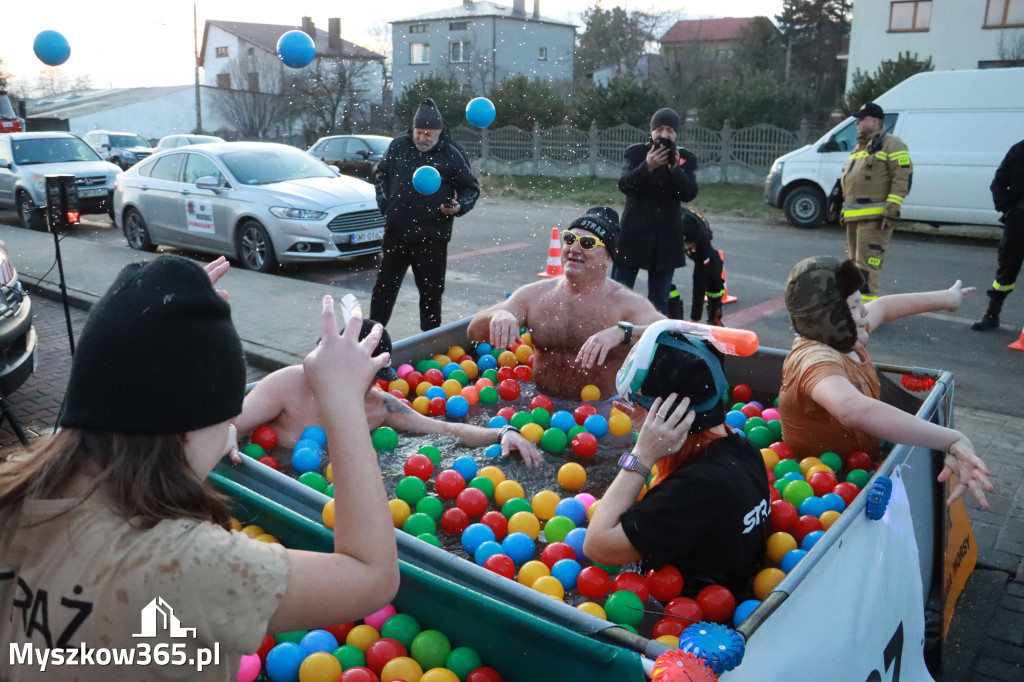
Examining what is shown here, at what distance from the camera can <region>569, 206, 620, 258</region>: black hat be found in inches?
211

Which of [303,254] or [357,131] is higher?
[357,131]

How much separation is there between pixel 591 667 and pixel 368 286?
967 cm

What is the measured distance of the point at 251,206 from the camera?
11.8 m

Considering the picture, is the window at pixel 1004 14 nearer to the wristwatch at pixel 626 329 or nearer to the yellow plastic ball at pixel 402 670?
the wristwatch at pixel 626 329

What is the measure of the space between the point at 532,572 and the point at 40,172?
1715cm

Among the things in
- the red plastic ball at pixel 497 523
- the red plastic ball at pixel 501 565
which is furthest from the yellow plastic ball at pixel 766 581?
the red plastic ball at pixel 497 523

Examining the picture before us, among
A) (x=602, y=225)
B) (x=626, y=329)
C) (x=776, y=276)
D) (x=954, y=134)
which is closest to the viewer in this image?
(x=626, y=329)

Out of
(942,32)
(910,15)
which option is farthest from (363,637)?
(910,15)

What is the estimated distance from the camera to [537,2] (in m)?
45.2

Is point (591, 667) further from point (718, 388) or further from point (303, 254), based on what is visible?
point (303, 254)

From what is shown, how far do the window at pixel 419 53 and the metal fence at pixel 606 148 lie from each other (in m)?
17.9

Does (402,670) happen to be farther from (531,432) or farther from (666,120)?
(666,120)

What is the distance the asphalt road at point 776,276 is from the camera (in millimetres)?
7520

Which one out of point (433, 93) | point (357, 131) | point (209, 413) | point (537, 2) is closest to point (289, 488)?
point (209, 413)
